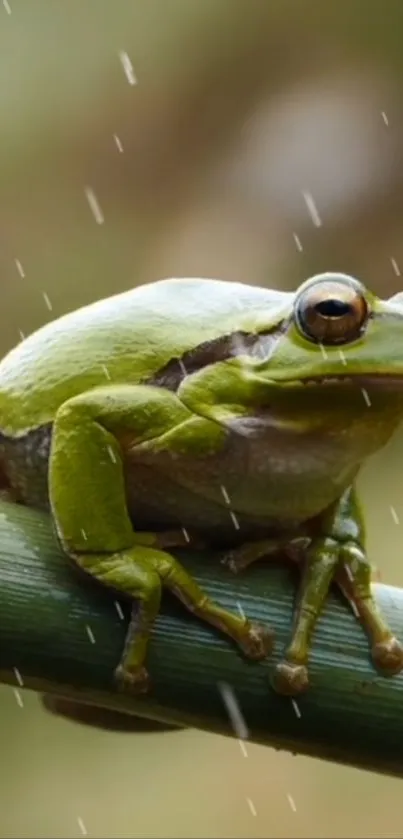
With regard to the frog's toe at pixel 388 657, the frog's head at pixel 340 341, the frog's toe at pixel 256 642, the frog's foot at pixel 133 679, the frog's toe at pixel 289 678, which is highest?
the frog's head at pixel 340 341

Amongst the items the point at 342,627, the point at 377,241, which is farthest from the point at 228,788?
A: the point at 342,627

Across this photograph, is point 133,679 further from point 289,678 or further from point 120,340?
point 120,340

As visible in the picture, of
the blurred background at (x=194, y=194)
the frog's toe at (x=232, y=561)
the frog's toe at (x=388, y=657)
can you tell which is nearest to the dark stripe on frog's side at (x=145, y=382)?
the frog's toe at (x=232, y=561)

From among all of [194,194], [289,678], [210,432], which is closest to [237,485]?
[210,432]

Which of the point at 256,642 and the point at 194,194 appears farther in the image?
the point at 194,194

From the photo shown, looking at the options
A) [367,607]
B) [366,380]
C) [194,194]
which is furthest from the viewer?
[194,194]

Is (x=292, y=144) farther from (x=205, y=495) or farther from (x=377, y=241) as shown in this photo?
(x=205, y=495)

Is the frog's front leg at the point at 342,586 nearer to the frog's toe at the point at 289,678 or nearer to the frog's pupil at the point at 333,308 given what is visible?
the frog's toe at the point at 289,678
